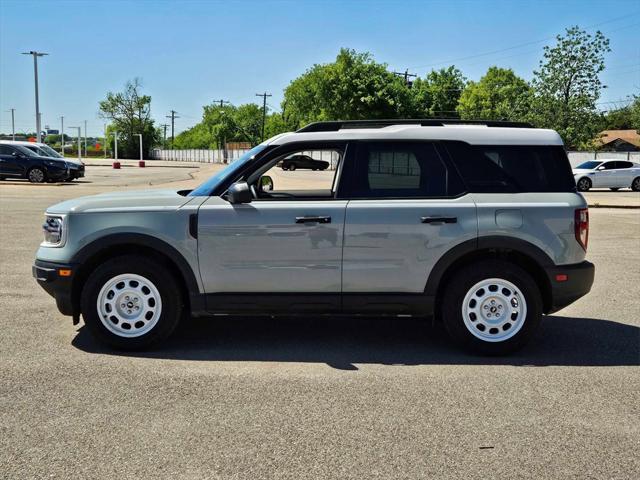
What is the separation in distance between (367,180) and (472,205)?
0.87m

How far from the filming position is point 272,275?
5062mm

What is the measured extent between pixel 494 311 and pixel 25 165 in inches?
1019

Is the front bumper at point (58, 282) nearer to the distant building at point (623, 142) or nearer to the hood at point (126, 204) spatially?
the hood at point (126, 204)

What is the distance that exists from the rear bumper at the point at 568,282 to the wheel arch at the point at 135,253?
9.46ft

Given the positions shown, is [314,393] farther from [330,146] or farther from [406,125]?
[406,125]

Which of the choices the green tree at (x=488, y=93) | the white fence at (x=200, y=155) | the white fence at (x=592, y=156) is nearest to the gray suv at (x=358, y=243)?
the white fence at (x=592, y=156)

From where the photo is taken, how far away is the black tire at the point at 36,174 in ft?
87.8

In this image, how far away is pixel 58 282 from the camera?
512 centimetres

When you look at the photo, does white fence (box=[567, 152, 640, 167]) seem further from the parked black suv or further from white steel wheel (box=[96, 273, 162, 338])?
white steel wheel (box=[96, 273, 162, 338])

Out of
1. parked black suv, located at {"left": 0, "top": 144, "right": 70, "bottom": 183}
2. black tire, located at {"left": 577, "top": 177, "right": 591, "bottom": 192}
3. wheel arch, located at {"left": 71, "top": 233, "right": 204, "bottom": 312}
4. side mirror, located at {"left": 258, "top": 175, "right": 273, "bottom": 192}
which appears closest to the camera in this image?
wheel arch, located at {"left": 71, "top": 233, "right": 204, "bottom": 312}

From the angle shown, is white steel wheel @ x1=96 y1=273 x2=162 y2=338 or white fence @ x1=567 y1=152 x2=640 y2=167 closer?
white steel wheel @ x1=96 y1=273 x2=162 y2=338

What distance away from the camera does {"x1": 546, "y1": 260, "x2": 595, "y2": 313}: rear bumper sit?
16.8ft

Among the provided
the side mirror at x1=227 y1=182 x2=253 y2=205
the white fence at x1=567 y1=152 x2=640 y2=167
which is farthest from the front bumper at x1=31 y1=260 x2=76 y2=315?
the white fence at x1=567 y1=152 x2=640 y2=167

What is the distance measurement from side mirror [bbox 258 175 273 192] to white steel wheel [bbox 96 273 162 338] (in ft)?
3.98
